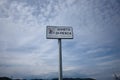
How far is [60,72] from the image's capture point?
30.7 feet

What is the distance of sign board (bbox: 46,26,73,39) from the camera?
1034 centimetres

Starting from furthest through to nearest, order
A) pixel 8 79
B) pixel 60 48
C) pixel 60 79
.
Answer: pixel 8 79, pixel 60 48, pixel 60 79

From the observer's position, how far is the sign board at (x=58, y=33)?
10336 mm

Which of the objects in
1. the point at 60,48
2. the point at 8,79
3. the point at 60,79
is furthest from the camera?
the point at 8,79

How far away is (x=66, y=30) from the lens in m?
10.6

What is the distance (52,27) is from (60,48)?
1.73m

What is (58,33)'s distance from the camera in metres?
10.4

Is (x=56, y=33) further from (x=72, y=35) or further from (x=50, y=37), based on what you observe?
(x=72, y=35)

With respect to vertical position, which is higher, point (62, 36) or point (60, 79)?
point (62, 36)

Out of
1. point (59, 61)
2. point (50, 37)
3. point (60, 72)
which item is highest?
point (50, 37)

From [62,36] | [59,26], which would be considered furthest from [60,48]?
[59,26]

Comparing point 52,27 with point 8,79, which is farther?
point 8,79

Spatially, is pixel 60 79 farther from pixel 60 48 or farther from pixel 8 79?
pixel 8 79

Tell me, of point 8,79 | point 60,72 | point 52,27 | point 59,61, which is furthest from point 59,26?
point 8,79
